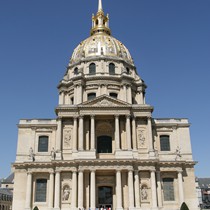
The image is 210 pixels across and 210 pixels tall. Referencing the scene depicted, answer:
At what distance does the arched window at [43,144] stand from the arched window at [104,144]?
722 cm

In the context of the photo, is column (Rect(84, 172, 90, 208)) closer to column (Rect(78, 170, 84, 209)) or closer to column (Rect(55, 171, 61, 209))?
column (Rect(78, 170, 84, 209))

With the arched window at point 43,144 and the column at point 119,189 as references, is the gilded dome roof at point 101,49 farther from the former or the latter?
the column at point 119,189

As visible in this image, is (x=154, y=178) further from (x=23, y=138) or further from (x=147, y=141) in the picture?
(x=23, y=138)

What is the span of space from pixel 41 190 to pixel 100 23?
37.6 m

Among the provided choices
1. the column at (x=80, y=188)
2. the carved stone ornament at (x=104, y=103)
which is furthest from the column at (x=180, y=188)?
the carved stone ornament at (x=104, y=103)

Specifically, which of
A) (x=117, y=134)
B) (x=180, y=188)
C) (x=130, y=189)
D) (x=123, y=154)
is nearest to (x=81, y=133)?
(x=117, y=134)

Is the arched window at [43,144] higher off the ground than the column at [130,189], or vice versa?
the arched window at [43,144]

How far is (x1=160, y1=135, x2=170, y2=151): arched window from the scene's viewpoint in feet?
146

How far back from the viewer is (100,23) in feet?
214

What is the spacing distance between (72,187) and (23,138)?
10.2m

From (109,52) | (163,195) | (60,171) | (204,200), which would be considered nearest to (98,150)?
(60,171)

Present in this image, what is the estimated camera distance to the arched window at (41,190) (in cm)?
4066

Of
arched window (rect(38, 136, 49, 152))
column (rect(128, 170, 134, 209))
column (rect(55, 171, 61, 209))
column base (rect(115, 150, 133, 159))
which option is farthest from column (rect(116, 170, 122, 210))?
arched window (rect(38, 136, 49, 152))

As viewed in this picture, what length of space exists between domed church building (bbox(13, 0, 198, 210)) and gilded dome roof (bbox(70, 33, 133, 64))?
1454cm
